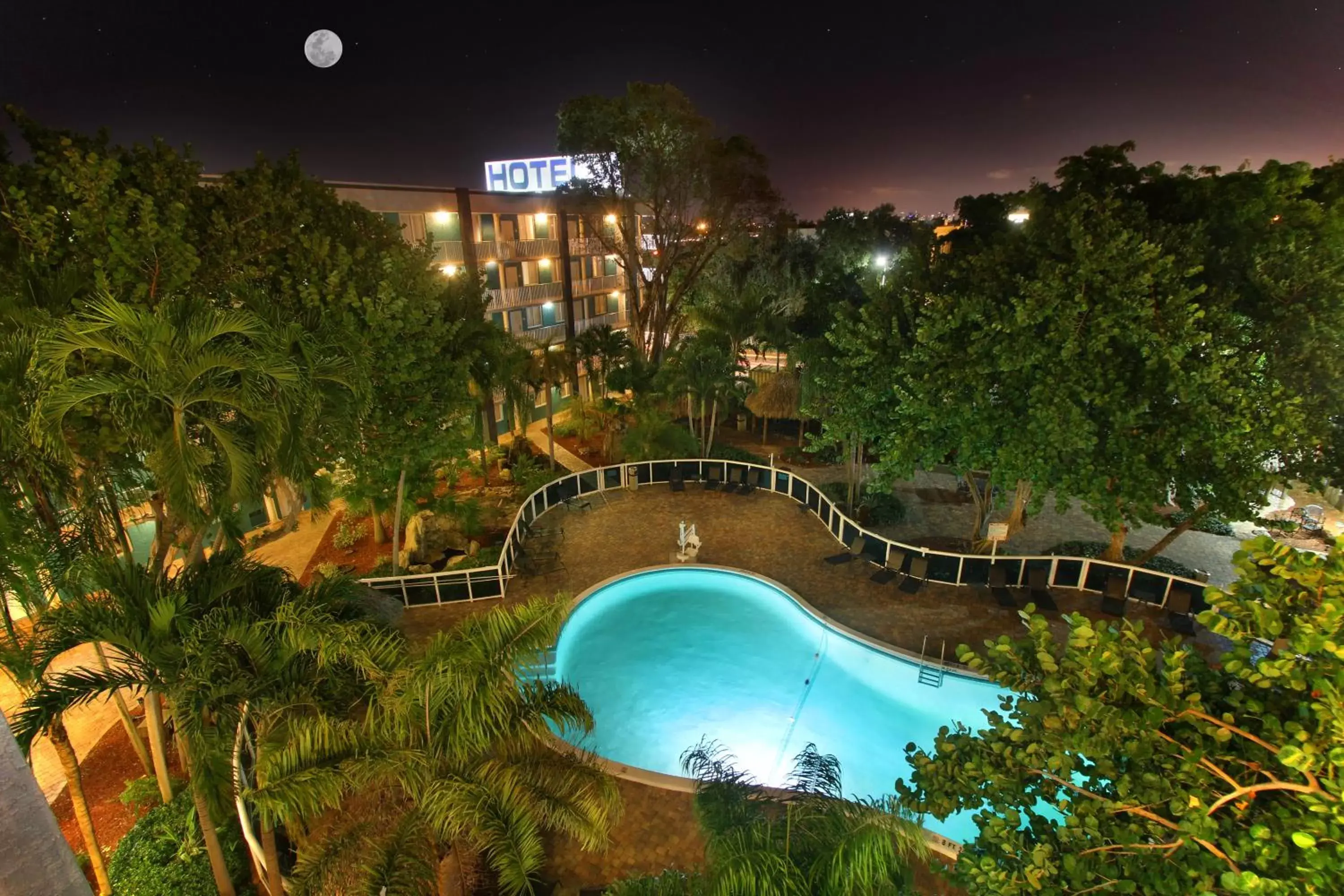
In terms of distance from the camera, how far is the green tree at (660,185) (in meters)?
24.0

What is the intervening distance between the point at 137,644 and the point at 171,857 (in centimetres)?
373

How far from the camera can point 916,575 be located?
1455cm

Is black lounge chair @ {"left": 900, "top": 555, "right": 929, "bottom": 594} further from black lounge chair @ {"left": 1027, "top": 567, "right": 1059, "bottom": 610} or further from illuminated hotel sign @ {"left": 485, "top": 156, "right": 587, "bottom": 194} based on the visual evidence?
illuminated hotel sign @ {"left": 485, "top": 156, "right": 587, "bottom": 194}

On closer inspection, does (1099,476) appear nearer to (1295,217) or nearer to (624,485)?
(1295,217)

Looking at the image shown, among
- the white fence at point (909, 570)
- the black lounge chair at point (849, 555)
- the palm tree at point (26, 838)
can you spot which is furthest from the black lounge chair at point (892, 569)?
the palm tree at point (26, 838)

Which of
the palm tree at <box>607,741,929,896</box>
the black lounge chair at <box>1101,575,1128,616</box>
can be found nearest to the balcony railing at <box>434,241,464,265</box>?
the palm tree at <box>607,741,929,896</box>

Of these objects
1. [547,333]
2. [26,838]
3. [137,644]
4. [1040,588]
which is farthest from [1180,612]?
[547,333]

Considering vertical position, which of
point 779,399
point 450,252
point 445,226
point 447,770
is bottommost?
point 779,399

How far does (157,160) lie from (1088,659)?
12.4 m

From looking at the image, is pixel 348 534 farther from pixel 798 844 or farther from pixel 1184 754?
pixel 1184 754

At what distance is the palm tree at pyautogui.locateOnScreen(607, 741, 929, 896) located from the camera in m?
5.02

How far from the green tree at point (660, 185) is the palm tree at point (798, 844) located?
22.5 m

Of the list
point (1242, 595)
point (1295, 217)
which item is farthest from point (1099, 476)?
point (1242, 595)

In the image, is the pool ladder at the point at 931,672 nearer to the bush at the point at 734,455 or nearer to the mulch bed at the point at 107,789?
the bush at the point at 734,455
